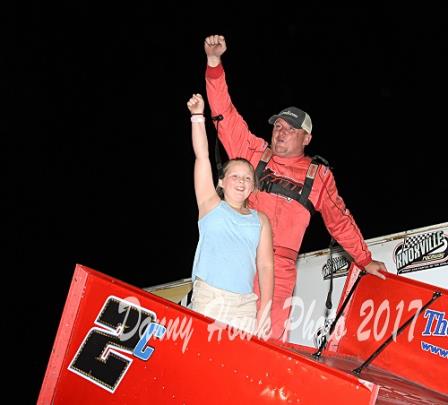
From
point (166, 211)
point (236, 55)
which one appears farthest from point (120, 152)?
point (236, 55)

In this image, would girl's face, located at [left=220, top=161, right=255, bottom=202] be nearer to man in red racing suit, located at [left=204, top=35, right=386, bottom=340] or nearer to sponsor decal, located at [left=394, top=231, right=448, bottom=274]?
man in red racing suit, located at [left=204, top=35, right=386, bottom=340]

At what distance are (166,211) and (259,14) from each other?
263 centimetres

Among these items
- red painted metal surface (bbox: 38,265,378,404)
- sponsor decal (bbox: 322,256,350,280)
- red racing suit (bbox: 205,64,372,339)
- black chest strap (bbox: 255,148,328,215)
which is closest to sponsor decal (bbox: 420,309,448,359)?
red racing suit (bbox: 205,64,372,339)

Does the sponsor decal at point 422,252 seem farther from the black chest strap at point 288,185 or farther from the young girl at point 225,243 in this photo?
the young girl at point 225,243

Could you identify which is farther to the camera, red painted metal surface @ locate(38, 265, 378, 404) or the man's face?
the man's face

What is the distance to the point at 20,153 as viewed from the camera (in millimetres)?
6734

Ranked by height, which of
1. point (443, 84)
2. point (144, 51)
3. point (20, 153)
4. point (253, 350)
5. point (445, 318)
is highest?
point (443, 84)

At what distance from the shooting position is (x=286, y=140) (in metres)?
3.21

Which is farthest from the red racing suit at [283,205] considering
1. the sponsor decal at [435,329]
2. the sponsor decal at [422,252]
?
the sponsor decal at [422,252]

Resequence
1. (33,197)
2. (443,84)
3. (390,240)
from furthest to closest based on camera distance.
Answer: (443,84), (33,197), (390,240)

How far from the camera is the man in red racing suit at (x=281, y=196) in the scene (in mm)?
3053

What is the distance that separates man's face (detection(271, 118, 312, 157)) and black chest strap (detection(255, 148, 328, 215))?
122 millimetres

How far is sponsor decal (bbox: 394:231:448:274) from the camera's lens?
152 inches

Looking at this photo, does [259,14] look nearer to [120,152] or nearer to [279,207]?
[120,152]
